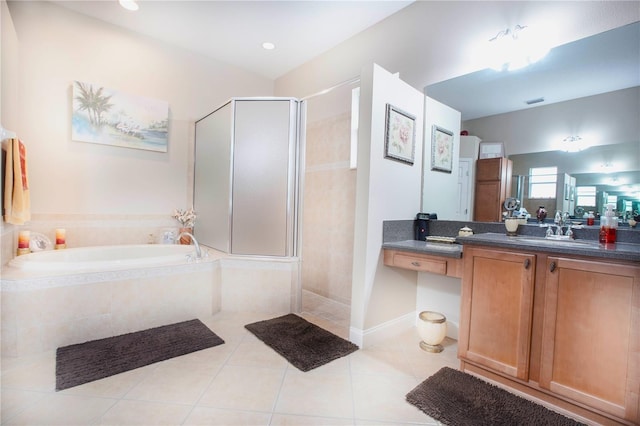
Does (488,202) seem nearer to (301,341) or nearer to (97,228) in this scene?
(301,341)

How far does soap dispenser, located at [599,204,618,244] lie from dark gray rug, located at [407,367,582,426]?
1.01m

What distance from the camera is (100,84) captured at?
303cm

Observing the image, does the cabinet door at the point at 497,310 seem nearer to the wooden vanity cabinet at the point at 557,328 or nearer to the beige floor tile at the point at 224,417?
the wooden vanity cabinet at the point at 557,328

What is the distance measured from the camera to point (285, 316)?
276 cm

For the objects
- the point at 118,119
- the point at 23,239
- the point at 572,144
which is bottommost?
the point at 23,239

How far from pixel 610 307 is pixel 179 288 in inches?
112

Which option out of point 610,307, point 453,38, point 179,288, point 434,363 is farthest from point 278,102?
point 610,307

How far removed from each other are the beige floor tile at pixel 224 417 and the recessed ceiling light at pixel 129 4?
3.40 metres

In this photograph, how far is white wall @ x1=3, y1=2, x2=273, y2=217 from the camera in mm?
2725

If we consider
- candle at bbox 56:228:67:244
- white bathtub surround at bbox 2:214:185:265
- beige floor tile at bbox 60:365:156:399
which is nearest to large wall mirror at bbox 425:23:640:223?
beige floor tile at bbox 60:365:156:399

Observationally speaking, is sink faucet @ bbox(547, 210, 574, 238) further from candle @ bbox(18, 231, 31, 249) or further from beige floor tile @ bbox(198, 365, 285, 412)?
candle @ bbox(18, 231, 31, 249)

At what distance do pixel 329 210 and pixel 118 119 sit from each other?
250 cm

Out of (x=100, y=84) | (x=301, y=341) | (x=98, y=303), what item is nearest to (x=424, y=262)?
(x=301, y=341)

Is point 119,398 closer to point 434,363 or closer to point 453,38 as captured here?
point 434,363
